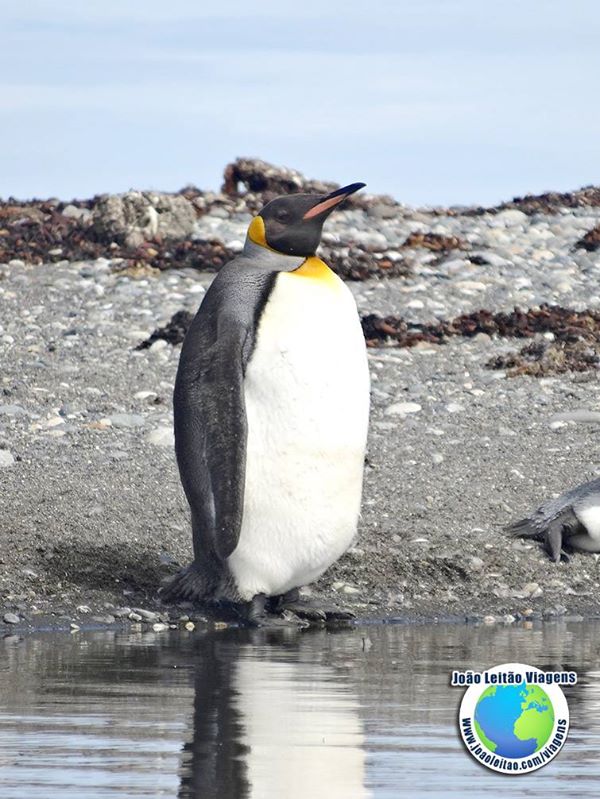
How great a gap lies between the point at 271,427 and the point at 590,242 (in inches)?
507

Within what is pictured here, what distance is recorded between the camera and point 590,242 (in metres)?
20.0

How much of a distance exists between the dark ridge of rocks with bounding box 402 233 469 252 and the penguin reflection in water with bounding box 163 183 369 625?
1218 cm

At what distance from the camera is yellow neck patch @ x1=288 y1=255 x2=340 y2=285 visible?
7.86 meters

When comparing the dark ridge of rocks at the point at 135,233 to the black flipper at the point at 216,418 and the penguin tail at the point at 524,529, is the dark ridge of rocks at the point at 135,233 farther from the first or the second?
the black flipper at the point at 216,418

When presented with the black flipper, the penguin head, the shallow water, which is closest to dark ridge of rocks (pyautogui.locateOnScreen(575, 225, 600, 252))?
the penguin head

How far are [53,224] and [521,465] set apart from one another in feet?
38.1

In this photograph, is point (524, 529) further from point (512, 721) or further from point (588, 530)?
point (512, 721)

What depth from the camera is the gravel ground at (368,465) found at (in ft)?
27.2

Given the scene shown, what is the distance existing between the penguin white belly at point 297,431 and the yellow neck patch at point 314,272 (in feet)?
0.03

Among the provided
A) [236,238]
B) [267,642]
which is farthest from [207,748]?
[236,238]

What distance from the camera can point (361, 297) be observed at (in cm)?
1752

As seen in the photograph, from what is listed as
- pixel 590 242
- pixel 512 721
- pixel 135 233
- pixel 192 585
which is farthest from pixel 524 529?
pixel 135 233

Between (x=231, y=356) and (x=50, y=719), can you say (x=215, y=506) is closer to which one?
(x=231, y=356)

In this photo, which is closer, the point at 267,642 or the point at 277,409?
the point at 267,642
